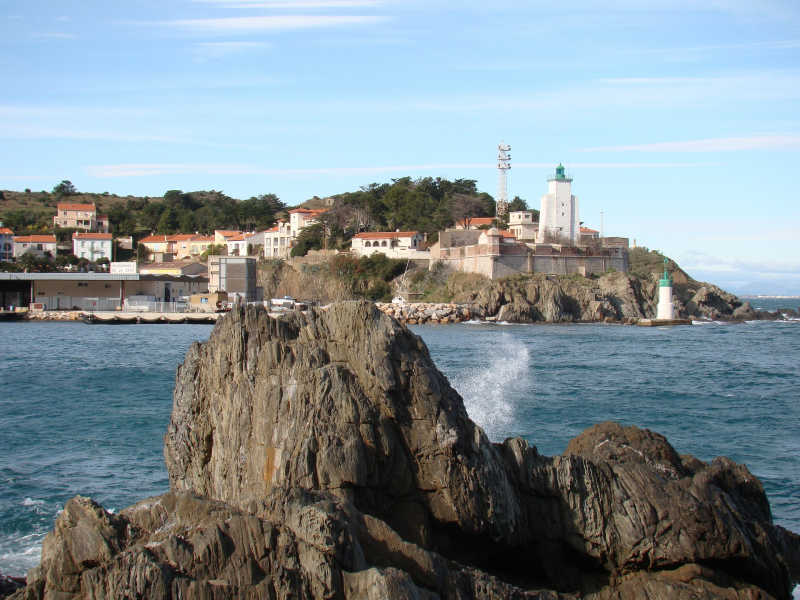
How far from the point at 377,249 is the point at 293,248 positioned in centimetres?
1181

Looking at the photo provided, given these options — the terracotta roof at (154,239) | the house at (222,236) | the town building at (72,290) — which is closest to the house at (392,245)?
the town building at (72,290)

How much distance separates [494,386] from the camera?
61.1ft

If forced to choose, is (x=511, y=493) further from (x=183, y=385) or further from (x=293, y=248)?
(x=293, y=248)

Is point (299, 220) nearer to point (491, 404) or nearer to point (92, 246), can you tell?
point (92, 246)

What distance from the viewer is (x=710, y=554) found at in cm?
628

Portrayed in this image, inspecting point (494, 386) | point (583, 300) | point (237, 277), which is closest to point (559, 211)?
point (583, 300)

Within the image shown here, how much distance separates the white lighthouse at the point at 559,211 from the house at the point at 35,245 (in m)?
53.1

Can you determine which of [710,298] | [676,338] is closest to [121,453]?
[676,338]

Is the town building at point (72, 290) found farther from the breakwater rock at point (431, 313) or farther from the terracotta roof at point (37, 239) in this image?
the breakwater rock at point (431, 313)

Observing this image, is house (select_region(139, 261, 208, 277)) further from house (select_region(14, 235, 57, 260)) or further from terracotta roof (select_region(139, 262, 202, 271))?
house (select_region(14, 235, 57, 260))

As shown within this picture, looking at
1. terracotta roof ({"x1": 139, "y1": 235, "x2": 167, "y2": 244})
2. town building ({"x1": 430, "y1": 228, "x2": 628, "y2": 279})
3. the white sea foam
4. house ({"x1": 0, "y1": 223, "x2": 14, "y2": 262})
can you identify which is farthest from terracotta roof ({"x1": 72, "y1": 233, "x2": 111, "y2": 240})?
the white sea foam

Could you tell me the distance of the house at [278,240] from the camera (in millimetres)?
78850

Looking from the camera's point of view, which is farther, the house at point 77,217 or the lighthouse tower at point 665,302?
the house at point 77,217

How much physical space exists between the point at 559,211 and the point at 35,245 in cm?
5644
